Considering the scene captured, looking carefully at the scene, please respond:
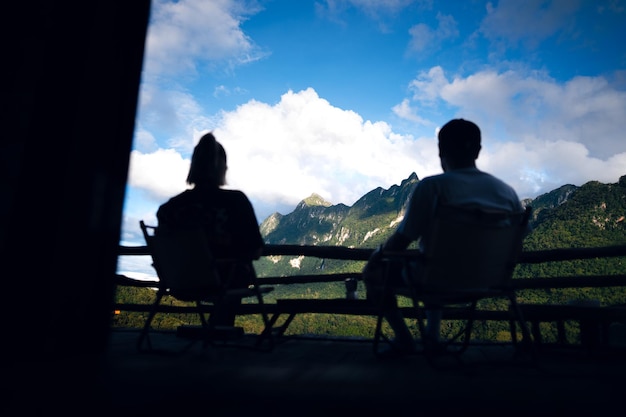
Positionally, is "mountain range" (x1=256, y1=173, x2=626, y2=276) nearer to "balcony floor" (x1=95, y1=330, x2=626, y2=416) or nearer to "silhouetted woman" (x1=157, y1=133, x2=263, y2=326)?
"balcony floor" (x1=95, y1=330, x2=626, y2=416)

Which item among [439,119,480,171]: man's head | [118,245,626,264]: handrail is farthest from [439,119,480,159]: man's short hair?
[118,245,626,264]: handrail

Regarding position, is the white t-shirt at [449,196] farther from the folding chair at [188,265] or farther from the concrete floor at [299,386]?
the folding chair at [188,265]

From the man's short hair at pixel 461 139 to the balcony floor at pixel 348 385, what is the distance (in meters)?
1.17

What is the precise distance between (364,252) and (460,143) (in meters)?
2.33

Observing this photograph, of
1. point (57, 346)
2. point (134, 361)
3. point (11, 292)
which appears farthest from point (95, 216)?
point (134, 361)

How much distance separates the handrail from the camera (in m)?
4.30

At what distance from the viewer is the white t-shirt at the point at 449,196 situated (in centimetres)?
232

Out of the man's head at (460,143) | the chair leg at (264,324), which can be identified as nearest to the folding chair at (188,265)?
the chair leg at (264,324)

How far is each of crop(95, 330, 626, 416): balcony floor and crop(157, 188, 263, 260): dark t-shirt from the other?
2.28 ft

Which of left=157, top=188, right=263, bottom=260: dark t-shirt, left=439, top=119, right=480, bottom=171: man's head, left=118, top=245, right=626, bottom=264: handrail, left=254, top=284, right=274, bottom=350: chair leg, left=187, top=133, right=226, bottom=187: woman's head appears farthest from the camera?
left=118, top=245, right=626, bottom=264: handrail

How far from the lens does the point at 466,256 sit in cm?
218

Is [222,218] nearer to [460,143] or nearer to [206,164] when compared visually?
[206,164]

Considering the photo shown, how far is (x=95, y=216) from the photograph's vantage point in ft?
6.96

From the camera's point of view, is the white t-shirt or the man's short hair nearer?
the white t-shirt
